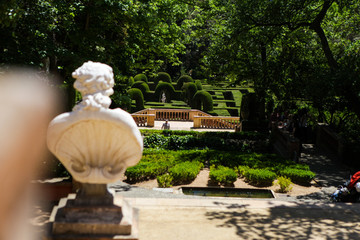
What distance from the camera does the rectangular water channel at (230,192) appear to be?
11.3m

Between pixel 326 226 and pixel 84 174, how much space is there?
4795mm

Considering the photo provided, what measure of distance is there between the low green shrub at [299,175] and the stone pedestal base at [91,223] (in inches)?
335

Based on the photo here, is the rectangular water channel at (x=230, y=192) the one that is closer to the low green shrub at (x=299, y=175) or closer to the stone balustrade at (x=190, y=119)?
the low green shrub at (x=299, y=175)

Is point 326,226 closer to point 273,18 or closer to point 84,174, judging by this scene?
point 84,174

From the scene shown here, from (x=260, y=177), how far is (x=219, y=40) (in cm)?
1000

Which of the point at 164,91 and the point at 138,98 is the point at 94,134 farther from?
the point at 164,91

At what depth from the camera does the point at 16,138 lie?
16.4 ft

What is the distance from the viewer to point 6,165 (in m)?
4.29

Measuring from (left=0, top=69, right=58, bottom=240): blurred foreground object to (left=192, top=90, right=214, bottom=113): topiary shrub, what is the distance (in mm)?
23398

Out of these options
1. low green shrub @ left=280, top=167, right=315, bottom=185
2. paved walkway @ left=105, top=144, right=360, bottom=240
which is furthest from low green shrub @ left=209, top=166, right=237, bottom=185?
paved walkway @ left=105, top=144, right=360, bottom=240

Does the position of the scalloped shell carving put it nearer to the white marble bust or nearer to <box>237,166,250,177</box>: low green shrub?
the white marble bust

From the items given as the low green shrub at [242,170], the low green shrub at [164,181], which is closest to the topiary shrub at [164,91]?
the low green shrub at [242,170]

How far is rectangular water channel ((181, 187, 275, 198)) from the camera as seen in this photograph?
11.3 m

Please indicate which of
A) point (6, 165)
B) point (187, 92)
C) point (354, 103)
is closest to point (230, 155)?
point (354, 103)
